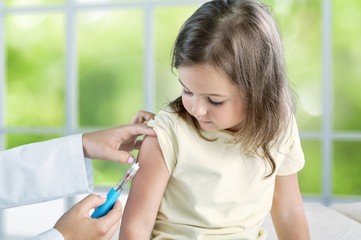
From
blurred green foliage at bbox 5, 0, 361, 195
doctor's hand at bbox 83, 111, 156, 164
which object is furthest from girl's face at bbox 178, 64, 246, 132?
blurred green foliage at bbox 5, 0, 361, 195

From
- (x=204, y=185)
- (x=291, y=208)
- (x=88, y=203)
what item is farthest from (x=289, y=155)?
(x=88, y=203)

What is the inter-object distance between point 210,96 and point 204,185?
0.26 metres

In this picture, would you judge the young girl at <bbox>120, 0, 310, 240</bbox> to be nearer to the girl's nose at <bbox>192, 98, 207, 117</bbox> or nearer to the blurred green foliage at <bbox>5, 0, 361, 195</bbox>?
the girl's nose at <bbox>192, 98, 207, 117</bbox>

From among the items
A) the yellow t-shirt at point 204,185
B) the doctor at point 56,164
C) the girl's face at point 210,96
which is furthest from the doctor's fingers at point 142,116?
the girl's face at point 210,96

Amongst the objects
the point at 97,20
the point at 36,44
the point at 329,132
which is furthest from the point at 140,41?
the point at 329,132

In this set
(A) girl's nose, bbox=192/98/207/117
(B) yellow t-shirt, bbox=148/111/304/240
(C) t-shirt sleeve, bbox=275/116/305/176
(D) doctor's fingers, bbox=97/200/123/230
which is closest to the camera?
(D) doctor's fingers, bbox=97/200/123/230

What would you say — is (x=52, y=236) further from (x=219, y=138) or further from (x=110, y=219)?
(x=219, y=138)

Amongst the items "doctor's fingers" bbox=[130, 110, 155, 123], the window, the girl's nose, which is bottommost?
the window

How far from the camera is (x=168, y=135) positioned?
1.60 m

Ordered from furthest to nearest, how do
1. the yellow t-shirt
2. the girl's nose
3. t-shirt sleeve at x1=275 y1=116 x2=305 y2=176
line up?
t-shirt sleeve at x1=275 y1=116 x2=305 y2=176, the yellow t-shirt, the girl's nose

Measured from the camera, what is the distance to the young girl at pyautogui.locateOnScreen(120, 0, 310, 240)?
150 cm

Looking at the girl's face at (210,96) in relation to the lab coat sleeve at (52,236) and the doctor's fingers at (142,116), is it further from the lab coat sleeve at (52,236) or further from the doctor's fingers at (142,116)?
the lab coat sleeve at (52,236)

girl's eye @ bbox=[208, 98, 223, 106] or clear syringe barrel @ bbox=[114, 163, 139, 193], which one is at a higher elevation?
girl's eye @ bbox=[208, 98, 223, 106]

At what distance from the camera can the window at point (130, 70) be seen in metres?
7.24
